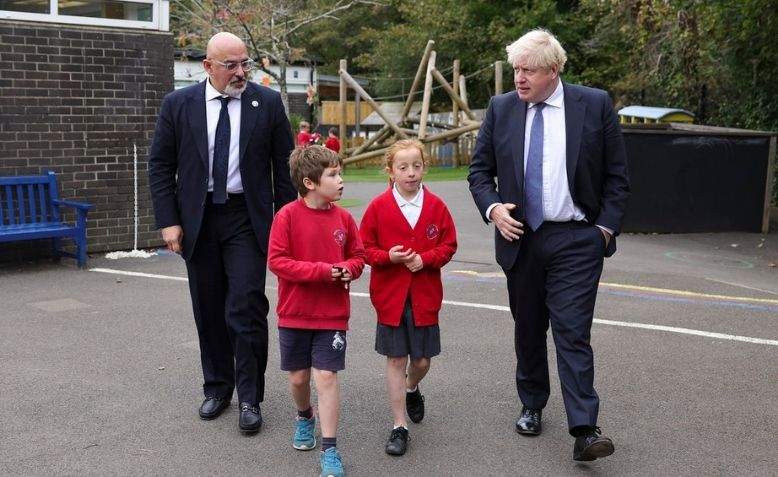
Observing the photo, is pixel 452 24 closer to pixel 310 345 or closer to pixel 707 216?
pixel 707 216

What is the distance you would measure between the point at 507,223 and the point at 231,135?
1.55 metres

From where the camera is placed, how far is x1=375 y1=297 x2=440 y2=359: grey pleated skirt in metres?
4.72

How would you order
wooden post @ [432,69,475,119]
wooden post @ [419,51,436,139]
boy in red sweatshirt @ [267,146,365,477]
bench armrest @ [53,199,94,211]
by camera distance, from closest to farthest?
boy in red sweatshirt @ [267,146,365,477] → bench armrest @ [53,199,94,211] → wooden post @ [419,51,436,139] → wooden post @ [432,69,475,119]

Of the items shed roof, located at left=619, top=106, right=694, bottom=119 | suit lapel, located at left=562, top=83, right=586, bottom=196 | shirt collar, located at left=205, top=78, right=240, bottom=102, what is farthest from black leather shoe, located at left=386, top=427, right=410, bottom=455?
shed roof, located at left=619, top=106, right=694, bottom=119

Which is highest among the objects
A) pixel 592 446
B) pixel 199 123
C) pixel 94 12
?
pixel 94 12

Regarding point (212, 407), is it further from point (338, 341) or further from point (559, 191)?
point (559, 191)

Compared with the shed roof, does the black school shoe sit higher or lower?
lower

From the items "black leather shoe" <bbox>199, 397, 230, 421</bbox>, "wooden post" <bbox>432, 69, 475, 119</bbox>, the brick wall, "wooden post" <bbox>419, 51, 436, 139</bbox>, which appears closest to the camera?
"black leather shoe" <bbox>199, 397, 230, 421</bbox>

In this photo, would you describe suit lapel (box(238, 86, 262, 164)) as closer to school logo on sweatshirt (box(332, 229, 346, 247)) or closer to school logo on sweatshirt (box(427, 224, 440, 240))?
school logo on sweatshirt (box(332, 229, 346, 247))

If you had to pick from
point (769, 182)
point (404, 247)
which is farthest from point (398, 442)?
point (769, 182)

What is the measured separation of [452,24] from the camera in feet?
126

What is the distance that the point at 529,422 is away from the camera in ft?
16.4

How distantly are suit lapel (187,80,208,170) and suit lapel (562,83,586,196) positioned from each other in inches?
73.7

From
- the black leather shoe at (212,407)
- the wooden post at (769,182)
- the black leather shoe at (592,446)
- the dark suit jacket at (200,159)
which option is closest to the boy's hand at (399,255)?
the dark suit jacket at (200,159)
